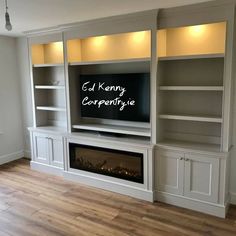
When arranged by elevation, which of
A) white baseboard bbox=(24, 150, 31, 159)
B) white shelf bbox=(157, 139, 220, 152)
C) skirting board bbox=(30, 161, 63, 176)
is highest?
white shelf bbox=(157, 139, 220, 152)

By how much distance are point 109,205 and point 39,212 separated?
924 millimetres

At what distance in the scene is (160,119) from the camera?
3.39m

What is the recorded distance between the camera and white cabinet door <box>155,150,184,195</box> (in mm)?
3172

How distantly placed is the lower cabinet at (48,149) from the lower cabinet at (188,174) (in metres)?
1.85

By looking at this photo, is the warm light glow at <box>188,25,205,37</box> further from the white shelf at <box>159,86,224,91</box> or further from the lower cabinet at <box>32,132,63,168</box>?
the lower cabinet at <box>32,132,63,168</box>

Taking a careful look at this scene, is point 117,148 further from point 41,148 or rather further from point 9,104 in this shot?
point 9,104

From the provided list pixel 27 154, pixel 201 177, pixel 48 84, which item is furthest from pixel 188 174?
pixel 27 154

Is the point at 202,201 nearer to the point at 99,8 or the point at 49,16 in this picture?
the point at 99,8

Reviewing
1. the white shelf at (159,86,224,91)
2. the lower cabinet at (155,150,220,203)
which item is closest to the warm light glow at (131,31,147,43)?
the white shelf at (159,86,224,91)

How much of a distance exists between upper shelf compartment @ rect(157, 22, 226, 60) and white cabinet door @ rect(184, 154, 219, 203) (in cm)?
130

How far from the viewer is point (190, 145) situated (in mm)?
3174

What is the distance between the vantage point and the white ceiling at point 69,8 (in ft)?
8.85

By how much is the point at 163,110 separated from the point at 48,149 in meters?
2.26

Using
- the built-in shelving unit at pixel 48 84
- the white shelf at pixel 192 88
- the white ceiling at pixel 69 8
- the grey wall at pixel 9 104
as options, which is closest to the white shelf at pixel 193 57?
the white shelf at pixel 192 88
